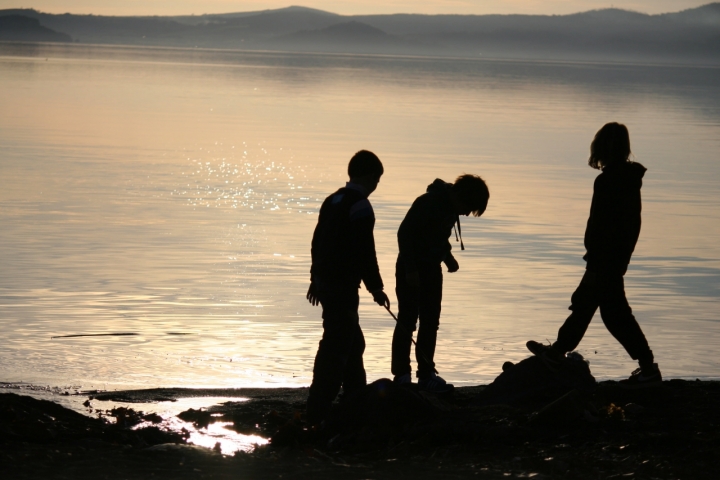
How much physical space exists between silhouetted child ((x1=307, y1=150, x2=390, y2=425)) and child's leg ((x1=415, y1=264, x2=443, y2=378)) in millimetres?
653

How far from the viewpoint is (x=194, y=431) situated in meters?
6.06

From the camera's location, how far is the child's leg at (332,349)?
6078mm

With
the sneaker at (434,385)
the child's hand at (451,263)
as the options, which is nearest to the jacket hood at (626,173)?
the child's hand at (451,263)

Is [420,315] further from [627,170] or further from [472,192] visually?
[627,170]

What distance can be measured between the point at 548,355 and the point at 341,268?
1392mm

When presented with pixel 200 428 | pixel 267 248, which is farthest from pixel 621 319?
pixel 267 248

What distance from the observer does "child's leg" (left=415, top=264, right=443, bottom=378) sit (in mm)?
6699

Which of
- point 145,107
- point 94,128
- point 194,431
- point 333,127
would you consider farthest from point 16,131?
point 194,431

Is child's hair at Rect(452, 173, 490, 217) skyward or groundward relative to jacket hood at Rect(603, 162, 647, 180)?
groundward

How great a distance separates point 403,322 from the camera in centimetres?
673

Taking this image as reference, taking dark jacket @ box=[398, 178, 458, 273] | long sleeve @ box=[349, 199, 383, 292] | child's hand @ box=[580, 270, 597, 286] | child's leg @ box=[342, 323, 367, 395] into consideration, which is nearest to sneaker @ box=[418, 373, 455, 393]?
child's leg @ box=[342, 323, 367, 395]

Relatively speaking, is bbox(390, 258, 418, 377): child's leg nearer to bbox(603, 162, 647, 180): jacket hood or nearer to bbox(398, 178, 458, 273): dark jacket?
bbox(398, 178, 458, 273): dark jacket

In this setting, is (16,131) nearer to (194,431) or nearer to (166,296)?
(166,296)

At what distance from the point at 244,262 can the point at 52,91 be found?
34759mm
